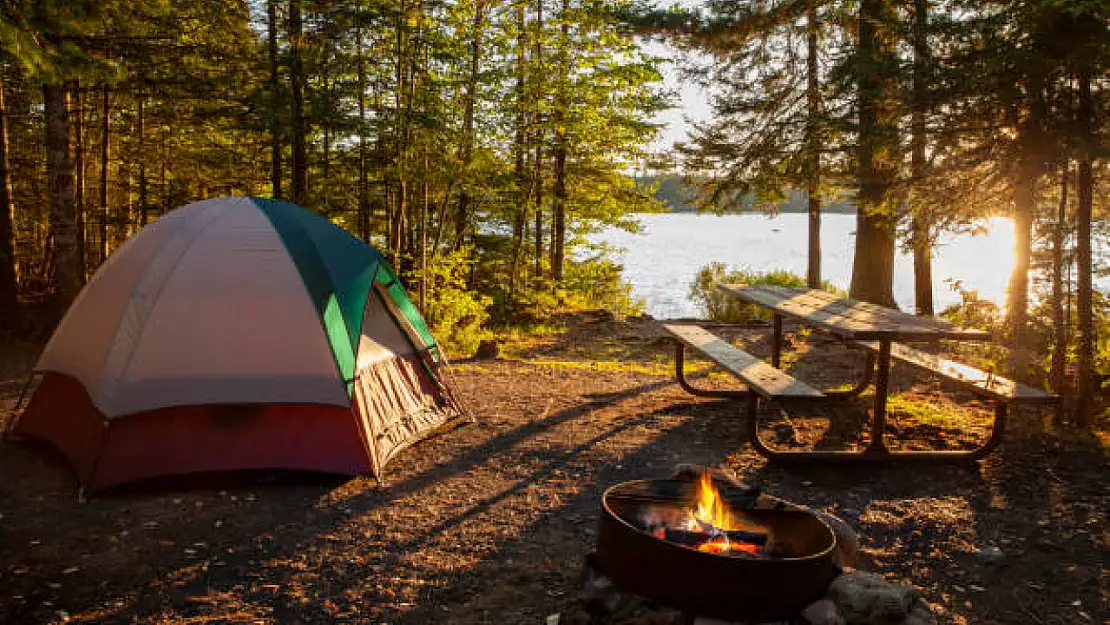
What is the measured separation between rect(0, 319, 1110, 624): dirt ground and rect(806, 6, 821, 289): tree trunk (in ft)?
12.2

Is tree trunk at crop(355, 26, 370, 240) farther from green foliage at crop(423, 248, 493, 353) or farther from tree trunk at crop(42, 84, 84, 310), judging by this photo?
tree trunk at crop(42, 84, 84, 310)

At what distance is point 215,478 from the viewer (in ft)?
16.5

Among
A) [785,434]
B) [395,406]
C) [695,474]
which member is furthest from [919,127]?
[395,406]

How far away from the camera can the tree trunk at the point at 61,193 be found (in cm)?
876

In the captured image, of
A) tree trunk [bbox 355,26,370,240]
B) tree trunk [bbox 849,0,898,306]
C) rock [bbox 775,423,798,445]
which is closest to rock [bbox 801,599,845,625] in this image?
rock [bbox 775,423,798,445]

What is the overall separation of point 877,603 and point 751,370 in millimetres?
2889


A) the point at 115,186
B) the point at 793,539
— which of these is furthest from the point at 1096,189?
the point at 115,186

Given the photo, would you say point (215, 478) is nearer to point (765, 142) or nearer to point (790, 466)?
point (790, 466)

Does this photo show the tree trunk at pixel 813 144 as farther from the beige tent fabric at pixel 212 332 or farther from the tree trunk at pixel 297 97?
the tree trunk at pixel 297 97

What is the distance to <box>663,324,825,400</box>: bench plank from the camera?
4.97m

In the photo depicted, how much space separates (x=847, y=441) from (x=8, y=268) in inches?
450

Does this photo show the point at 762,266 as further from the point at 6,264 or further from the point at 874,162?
the point at 6,264

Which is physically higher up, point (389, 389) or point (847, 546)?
point (389, 389)

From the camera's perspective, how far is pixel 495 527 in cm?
440
